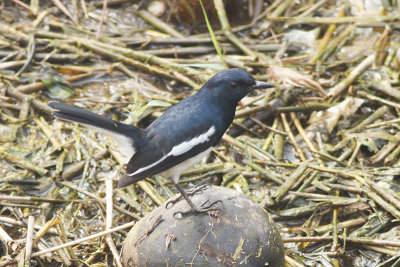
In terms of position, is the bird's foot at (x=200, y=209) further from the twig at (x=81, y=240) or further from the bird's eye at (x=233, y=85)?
the bird's eye at (x=233, y=85)

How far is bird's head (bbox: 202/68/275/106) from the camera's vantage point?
396 centimetres

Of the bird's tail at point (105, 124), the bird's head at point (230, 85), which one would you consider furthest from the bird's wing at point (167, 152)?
the bird's head at point (230, 85)

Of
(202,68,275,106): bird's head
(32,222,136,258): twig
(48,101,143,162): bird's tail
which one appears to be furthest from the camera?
(202,68,275,106): bird's head

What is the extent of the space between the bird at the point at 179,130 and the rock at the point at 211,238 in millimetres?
135

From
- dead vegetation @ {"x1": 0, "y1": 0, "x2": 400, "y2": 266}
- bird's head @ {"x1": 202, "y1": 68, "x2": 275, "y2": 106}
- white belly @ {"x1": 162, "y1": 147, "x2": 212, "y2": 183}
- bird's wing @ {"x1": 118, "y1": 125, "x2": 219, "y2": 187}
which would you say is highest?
bird's head @ {"x1": 202, "y1": 68, "x2": 275, "y2": 106}

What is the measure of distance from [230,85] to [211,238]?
3.51ft

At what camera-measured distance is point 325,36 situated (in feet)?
21.5

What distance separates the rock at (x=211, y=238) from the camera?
3.51 metres

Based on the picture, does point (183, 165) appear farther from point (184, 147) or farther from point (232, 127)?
point (232, 127)

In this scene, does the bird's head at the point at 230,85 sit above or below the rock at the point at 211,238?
above

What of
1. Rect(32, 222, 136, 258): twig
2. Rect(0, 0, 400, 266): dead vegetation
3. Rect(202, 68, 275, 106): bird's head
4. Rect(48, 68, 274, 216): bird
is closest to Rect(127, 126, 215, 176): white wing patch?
Rect(48, 68, 274, 216): bird

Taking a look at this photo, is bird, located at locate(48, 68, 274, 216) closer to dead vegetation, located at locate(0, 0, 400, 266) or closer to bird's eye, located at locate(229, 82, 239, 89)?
bird's eye, located at locate(229, 82, 239, 89)

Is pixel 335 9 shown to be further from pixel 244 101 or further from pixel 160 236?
pixel 160 236

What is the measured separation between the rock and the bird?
0.44ft
